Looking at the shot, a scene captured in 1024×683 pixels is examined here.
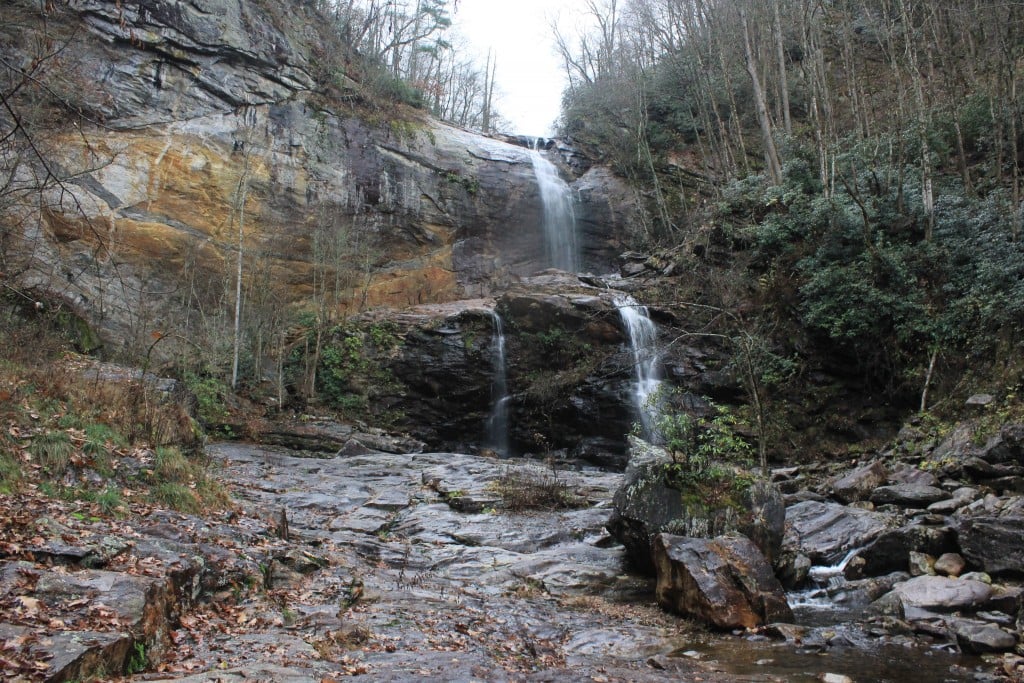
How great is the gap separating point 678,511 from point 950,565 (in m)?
2.72

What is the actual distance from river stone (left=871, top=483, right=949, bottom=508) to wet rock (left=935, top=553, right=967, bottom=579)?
6.29 ft

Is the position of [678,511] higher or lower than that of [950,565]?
higher

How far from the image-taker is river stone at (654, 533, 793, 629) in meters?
5.89

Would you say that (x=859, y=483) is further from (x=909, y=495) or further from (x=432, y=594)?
(x=432, y=594)

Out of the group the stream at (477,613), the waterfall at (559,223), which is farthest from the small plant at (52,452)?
the waterfall at (559,223)

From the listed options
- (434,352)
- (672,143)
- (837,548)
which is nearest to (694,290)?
(434,352)

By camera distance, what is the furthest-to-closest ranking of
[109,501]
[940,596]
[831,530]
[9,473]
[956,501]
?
[831,530], [956,501], [940,596], [109,501], [9,473]

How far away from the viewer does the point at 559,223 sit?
2542cm

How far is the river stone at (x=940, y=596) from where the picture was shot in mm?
5836

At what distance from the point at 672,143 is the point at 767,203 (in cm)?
876

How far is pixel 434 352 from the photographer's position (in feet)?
62.8

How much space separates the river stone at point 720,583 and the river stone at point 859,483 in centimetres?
374

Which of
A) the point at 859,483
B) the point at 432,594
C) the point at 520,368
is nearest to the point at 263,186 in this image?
the point at 520,368

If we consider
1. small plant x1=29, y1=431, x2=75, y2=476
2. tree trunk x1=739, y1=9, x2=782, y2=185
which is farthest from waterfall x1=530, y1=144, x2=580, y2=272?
small plant x1=29, y1=431, x2=75, y2=476
